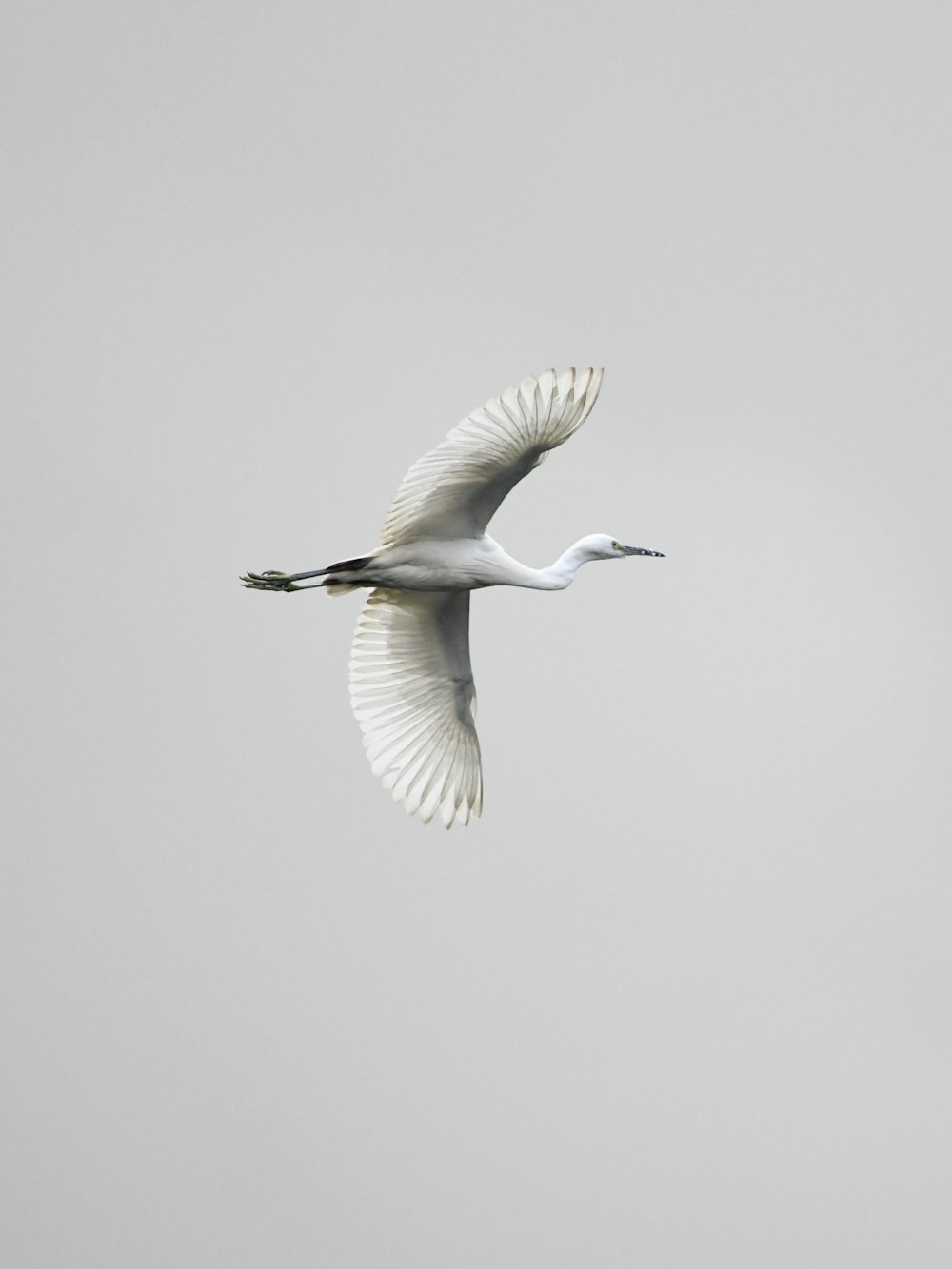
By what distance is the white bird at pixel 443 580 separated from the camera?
12.3 metres

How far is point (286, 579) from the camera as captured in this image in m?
13.8

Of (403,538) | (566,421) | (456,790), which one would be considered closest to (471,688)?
(456,790)

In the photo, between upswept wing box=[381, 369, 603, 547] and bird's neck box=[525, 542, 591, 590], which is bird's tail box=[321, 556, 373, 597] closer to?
upswept wing box=[381, 369, 603, 547]

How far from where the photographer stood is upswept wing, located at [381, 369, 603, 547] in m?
12.1

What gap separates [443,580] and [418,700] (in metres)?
1.23

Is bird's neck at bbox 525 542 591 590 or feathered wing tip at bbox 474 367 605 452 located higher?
feathered wing tip at bbox 474 367 605 452

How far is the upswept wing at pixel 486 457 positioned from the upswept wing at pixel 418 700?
935mm

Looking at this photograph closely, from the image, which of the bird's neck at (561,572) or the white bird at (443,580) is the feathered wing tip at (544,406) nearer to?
the white bird at (443,580)

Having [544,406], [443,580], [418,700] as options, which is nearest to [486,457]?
[544,406]

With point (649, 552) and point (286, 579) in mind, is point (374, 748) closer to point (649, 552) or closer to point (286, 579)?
point (286, 579)

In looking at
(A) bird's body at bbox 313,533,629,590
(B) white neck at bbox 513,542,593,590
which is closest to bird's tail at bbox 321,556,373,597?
(A) bird's body at bbox 313,533,629,590

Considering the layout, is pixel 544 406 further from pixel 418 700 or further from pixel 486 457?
pixel 418 700

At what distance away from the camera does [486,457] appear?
495 inches

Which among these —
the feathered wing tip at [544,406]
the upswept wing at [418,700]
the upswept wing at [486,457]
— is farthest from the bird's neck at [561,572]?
the feathered wing tip at [544,406]
